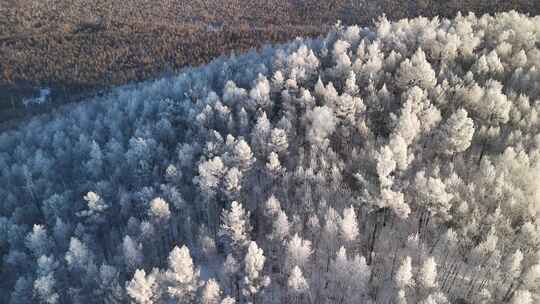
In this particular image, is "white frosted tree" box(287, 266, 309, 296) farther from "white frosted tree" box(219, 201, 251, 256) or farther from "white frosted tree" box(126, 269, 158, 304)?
"white frosted tree" box(126, 269, 158, 304)

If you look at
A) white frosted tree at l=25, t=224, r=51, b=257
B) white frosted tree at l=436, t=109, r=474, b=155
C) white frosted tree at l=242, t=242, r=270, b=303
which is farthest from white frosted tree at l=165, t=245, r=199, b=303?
white frosted tree at l=436, t=109, r=474, b=155

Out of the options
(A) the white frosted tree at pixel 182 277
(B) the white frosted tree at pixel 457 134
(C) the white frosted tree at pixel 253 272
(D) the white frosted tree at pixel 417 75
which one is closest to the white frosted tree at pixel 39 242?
(A) the white frosted tree at pixel 182 277

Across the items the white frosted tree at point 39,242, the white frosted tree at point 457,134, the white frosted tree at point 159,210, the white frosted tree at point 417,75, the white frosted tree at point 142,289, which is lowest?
the white frosted tree at point 39,242

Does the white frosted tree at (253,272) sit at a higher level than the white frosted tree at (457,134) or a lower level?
lower

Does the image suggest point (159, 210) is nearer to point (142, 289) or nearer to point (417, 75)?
point (142, 289)

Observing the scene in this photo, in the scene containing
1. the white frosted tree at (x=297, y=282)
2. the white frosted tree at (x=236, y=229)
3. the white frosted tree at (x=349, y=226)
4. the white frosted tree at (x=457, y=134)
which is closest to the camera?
the white frosted tree at (x=297, y=282)

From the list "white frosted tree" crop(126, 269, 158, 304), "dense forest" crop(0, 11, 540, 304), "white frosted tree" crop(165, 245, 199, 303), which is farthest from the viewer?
"dense forest" crop(0, 11, 540, 304)

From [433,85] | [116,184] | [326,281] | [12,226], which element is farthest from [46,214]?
[433,85]

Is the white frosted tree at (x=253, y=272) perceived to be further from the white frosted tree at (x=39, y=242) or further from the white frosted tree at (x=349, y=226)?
the white frosted tree at (x=39, y=242)

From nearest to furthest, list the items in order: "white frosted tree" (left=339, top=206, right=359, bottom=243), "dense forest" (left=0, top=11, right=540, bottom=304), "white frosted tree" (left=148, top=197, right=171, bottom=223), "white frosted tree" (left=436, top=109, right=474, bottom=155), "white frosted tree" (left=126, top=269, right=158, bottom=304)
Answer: "white frosted tree" (left=126, top=269, right=158, bottom=304)
"white frosted tree" (left=339, top=206, right=359, bottom=243)
"dense forest" (left=0, top=11, right=540, bottom=304)
"white frosted tree" (left=436, top=109, right=474, bottom=155)
"white frosted tree" (left=148, top=197, right=171, bottom=223)
